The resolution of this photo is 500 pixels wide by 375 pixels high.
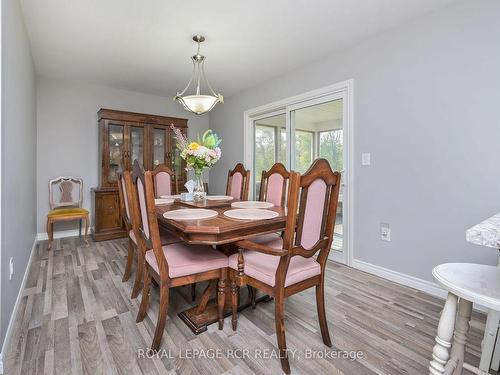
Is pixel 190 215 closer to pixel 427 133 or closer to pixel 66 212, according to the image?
pixel 427 133

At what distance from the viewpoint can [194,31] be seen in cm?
253

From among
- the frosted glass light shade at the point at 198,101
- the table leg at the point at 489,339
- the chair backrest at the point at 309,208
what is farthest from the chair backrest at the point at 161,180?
the table leg at the point at 489,339

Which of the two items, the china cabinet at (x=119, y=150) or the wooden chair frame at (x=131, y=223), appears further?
the china cabinet at (x=119, y=150)

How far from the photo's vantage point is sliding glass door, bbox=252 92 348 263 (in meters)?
2.99

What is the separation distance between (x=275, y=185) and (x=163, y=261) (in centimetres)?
140

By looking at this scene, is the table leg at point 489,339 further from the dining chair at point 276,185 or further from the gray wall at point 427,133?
the dining chair at point 276,185

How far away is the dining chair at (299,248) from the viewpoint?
131 cm

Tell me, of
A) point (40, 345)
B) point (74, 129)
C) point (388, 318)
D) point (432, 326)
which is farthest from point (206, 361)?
point (74, 129)

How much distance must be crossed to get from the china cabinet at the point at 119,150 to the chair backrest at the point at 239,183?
1673 mm

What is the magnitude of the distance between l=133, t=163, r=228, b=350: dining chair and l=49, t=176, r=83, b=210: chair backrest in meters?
2.90

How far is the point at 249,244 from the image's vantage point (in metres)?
1.44

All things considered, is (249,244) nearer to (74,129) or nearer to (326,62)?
(326,62)

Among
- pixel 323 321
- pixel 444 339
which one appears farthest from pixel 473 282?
pixel 323 321

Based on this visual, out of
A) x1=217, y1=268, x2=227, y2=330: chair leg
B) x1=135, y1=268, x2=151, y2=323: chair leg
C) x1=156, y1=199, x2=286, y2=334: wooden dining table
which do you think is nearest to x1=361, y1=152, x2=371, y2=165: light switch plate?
x1=156, y1=199, x2=286, y2=334: wooden dining table
